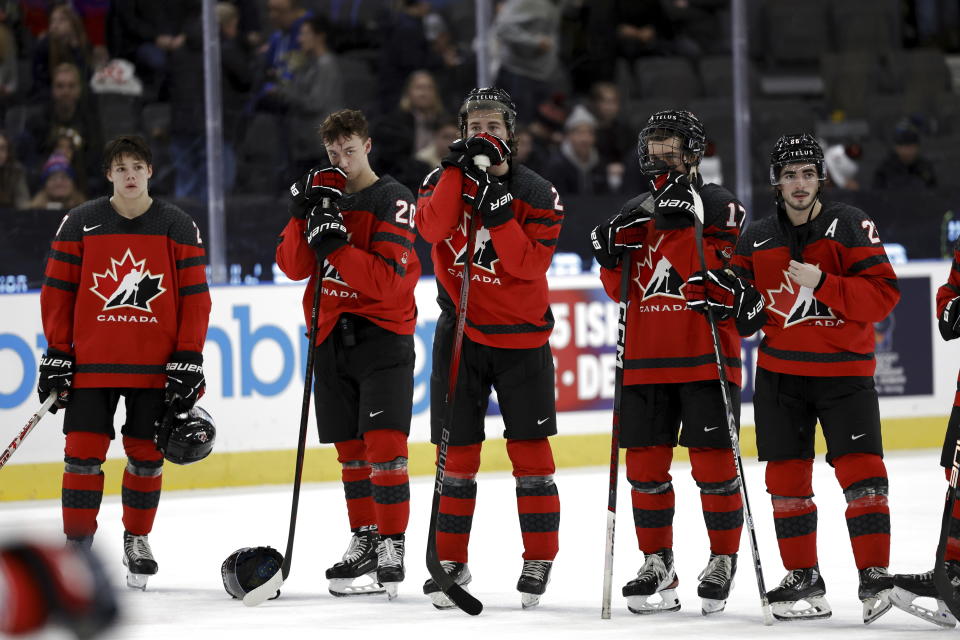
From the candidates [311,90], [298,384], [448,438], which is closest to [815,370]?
[448,438]

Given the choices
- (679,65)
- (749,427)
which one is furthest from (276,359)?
(679,65)

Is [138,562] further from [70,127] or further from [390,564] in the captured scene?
[70,127]

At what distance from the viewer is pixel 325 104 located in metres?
6.64

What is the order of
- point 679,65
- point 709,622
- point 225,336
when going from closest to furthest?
point 709,622, point 225,336, point 679,65

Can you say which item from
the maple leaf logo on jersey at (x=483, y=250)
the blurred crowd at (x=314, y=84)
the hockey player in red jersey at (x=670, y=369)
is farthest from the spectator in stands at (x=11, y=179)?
the hockey player in red jersey at (x=670, y=369)

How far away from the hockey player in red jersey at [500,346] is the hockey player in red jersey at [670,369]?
21 cm

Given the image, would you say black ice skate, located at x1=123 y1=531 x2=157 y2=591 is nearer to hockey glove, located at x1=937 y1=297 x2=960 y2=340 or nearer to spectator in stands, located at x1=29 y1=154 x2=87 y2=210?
spectator in stands, located at x1=29 y1=154 x2=87 y2=210

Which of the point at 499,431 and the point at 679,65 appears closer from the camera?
the point at 499,431

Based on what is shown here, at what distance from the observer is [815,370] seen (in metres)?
3.50

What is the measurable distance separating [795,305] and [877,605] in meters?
0.75

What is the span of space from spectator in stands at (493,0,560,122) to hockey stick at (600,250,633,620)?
341 centimetres

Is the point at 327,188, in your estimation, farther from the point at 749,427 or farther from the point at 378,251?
the point at 749,427

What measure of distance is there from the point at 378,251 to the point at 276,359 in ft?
8.01

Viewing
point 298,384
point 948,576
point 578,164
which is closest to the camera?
point 948,576
